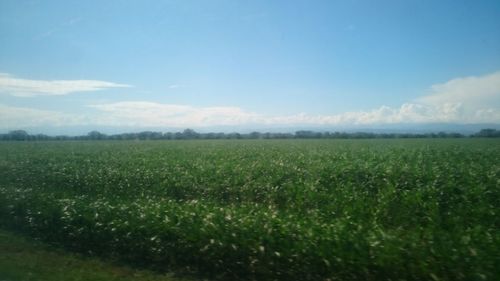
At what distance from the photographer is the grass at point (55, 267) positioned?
6770 mm

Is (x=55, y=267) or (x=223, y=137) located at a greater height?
(x=223, y=137)

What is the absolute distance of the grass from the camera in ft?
22.2

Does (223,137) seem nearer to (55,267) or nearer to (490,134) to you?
(490,134)

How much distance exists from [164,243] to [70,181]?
9.26 meters

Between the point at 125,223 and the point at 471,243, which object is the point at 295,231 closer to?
the point at 471,243

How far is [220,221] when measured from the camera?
7.66m

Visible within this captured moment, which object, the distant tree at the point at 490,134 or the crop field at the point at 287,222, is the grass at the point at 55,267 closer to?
the crop field at the point at 287,222

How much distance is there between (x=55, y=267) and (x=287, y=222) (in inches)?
193

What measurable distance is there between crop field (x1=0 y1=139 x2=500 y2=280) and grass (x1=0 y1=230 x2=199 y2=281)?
456 millimetres

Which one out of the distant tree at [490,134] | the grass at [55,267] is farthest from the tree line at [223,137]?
the grass at [55,267]

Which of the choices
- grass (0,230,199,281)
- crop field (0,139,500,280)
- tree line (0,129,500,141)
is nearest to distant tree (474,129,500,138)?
tree line (0,129,500,141)

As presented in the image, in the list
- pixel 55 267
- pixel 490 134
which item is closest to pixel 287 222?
pixel 55 267

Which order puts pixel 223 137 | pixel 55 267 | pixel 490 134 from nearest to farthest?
pixel 55 267 < pixel 490 134 < pixel 223 137

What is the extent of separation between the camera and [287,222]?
24.6ft
